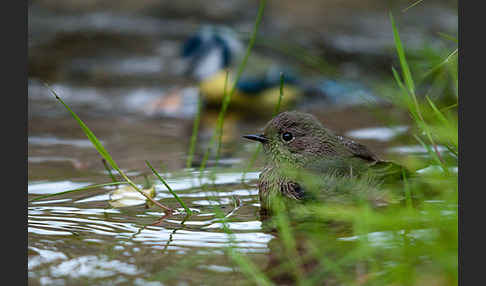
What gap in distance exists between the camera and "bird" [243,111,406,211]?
3877 millimetres

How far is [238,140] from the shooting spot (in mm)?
6422

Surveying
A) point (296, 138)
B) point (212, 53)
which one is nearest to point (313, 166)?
point (296, 138)

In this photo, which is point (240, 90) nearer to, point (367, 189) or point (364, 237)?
point (367, 189)

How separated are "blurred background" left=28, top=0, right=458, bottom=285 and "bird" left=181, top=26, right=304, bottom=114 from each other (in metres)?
0.02

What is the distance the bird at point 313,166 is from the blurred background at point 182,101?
24cm

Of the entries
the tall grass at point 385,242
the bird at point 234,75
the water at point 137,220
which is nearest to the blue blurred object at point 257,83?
the bird at point 234,75

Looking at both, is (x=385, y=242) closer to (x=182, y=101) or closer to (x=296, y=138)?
(x=296, y=138)

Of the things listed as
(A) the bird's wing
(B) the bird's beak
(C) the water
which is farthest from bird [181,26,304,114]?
(A) the bird's wing

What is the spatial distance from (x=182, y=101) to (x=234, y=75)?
2.63ft

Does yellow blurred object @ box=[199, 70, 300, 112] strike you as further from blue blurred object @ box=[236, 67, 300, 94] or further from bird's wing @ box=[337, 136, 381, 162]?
bird's wing @ box=[337, 136, 381, 162]

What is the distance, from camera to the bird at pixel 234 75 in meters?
8.23

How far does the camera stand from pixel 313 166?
14.0ft

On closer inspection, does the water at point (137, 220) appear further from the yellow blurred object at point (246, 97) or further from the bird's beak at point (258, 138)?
the yellow blurred object at point (246, 97)

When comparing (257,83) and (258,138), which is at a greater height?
(257,83)
